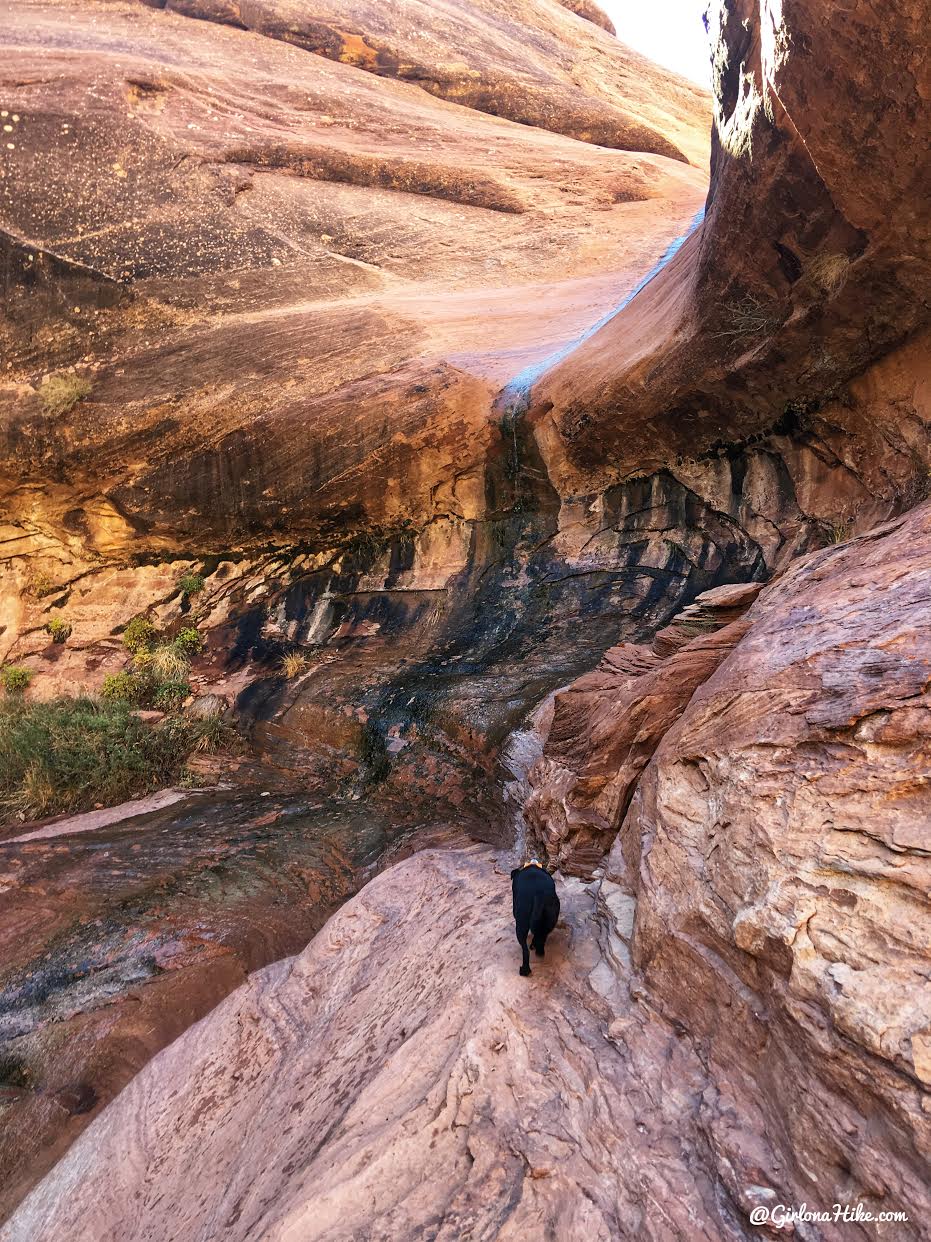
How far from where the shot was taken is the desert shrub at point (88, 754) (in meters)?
9.35

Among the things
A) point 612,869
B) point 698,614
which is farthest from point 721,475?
point 612,869

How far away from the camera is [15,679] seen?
11883mm

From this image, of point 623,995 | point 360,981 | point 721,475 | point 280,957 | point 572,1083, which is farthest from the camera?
point 721,475

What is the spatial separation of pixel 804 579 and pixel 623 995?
3.33m

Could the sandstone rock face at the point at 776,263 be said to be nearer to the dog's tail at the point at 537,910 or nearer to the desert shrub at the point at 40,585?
the dog's tail at the point at 537,910

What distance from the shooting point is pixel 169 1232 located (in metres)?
4.27

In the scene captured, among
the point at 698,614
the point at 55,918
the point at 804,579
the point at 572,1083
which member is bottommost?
the point at 55,918

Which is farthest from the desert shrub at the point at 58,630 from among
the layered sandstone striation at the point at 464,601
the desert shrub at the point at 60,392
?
the desert shrub at the point at 60,392

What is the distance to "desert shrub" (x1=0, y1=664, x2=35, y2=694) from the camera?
11.9 m

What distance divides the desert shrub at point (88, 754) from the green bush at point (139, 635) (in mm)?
1529

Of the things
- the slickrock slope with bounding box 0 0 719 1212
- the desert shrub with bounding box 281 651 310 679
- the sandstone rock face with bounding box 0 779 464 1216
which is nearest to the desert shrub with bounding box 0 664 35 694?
the slickrock slope with bounding box 0 0 719 1212

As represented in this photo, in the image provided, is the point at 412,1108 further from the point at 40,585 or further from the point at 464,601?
the point at 40,585

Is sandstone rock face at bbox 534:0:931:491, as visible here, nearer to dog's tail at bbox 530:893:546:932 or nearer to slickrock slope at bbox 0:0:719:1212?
slickrock slope at bbox 0:0:719:1212

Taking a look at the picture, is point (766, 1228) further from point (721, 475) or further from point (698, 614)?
point (721, 475)
